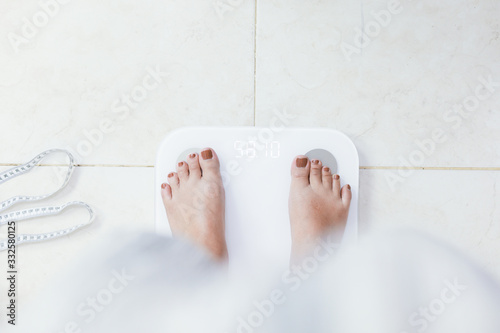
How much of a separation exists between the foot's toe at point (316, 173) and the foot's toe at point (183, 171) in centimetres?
21

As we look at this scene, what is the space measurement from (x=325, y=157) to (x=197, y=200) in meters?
0.23

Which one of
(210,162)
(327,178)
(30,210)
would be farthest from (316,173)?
(30,210)

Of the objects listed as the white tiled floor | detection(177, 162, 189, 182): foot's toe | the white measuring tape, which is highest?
the white tiled floor

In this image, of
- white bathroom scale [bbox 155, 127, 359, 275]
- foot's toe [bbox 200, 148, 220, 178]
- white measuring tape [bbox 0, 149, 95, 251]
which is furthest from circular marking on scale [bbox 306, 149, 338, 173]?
white measuring tape [bbox 0, 149, 95, 251]

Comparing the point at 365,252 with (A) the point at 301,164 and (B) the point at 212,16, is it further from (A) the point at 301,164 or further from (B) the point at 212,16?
(B) the point at 212,16

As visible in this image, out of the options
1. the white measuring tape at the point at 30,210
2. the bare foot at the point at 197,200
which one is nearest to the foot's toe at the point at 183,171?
the bare foot at the point at 197,200

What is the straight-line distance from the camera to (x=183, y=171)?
0.70 meters

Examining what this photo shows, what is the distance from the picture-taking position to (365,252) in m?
0.56

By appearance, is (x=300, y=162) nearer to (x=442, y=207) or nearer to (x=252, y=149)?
(x=252, y=149)

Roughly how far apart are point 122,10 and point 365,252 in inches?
22.4

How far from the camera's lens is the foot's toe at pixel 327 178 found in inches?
27.5

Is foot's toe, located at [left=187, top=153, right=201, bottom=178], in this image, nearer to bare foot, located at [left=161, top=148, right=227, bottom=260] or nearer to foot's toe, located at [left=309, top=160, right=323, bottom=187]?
bare foot, located at [left=161, top=148, right=227, bottom=260]

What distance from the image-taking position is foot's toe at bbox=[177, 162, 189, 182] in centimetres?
70

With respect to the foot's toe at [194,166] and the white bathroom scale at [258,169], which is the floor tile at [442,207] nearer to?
the white bathroom scale at [258,169]
